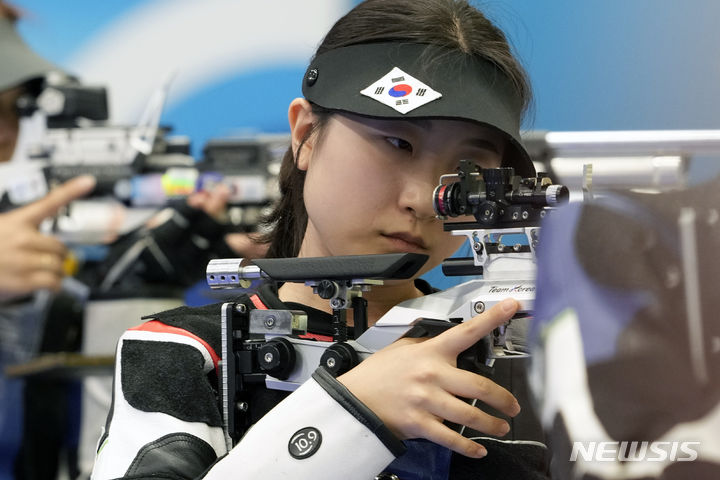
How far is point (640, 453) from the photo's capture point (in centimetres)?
32

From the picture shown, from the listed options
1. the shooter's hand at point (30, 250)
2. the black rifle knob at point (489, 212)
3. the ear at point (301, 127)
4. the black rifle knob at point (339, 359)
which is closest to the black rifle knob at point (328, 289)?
the black rifle knob at point (339, 359)

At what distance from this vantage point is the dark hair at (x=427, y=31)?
889 millimetres

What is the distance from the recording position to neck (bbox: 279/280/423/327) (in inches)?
36.5

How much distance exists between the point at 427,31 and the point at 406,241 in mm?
207

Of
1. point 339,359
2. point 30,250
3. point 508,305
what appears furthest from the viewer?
point 30,250

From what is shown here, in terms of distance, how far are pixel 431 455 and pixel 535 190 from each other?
0.23 meters

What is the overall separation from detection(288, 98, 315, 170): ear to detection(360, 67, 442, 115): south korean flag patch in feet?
0.43

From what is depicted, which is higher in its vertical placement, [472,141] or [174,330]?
[472,141]

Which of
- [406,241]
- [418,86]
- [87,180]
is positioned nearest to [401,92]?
[418,86]

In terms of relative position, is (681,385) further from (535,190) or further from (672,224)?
(535,190)

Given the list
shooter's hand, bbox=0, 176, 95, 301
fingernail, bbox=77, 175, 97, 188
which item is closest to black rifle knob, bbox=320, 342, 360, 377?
shooter's hand, bbox=0, 176, 95, 301

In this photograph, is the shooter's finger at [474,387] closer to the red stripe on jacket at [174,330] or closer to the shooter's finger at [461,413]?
the shooter's finger at [461,413]

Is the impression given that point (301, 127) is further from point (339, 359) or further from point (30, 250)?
point (30, 250)

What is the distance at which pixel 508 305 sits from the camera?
0.59m
